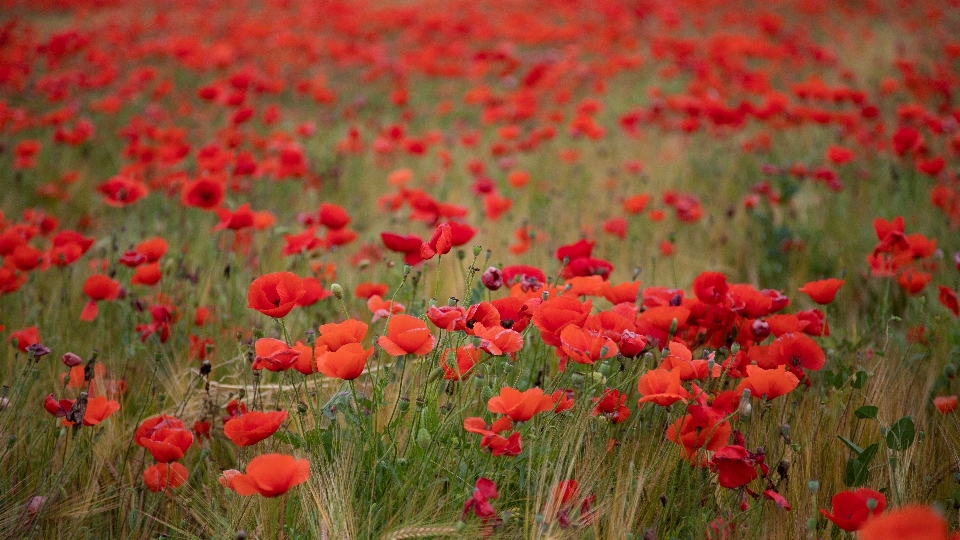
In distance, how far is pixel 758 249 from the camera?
10.1ft

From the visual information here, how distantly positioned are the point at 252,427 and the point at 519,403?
500mm

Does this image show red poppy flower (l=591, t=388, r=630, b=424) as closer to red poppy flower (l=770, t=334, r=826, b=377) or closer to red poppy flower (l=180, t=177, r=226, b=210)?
red poppy flower (l=770, t=334, r=826, b=377)

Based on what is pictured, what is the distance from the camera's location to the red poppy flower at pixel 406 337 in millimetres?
1283

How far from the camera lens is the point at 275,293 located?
144cm

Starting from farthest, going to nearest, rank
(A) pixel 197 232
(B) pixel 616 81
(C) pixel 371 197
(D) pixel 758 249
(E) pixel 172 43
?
1. (B) pixel 616 81
2. (E) pixel 172 43
3. (C) pixel 371 197
4. (A) pixel 197 232
5. (D) pixel 758 249

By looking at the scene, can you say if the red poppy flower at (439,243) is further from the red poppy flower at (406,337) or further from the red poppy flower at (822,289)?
the red poppy flower at (822,289)

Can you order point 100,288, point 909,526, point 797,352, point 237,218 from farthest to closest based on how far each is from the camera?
point 237,218 → point 100,288 → point 797,352 → point 909,526

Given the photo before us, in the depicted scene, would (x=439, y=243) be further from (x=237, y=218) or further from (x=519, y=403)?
(x=237, y=218)

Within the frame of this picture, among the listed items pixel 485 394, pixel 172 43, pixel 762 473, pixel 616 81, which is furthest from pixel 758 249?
pixel 172 43

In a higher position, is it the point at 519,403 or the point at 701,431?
the point at 519,403

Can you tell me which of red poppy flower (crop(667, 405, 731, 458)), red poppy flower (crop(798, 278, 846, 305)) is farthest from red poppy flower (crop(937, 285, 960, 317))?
red poppy flower (crop(667, 405, 731, 458))

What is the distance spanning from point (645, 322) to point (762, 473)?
15.9 inches

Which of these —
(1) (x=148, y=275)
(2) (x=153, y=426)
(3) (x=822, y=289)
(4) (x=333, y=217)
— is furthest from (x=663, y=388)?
(1) (x=148, y=275)

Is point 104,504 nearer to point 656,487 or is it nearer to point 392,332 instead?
point 392,332
